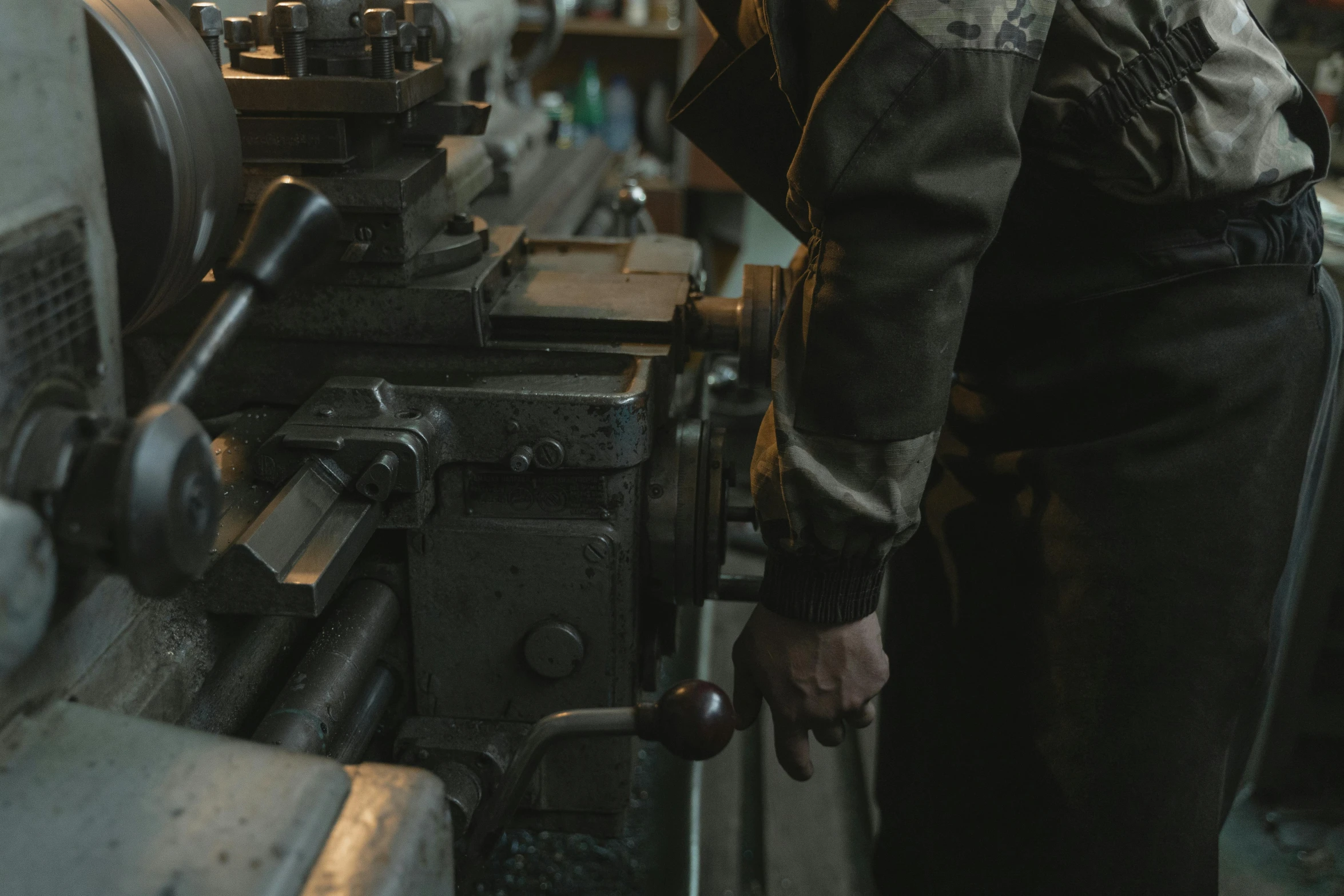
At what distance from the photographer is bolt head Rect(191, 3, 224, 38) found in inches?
34.0

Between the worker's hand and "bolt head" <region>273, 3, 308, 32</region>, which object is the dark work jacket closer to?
the worker's hand

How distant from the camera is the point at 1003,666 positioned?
102cm

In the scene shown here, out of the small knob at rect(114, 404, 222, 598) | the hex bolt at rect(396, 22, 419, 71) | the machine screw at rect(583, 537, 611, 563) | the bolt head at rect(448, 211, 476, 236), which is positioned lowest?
the machine screw at rect(583, 537, 611, 563)

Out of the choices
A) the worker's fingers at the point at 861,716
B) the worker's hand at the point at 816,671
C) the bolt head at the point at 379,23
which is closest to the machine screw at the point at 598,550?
the worker's hand at the point at 816,671

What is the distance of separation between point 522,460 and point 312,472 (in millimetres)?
166

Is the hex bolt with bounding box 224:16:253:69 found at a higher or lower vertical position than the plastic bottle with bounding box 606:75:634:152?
higher

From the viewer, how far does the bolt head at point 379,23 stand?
0.90m

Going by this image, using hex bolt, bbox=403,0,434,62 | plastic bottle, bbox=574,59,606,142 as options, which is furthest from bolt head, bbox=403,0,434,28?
plastic bottle, bbox=574,59,606,142

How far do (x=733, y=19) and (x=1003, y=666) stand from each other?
2.17 ft

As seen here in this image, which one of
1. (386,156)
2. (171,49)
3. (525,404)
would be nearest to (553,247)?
(386,156)

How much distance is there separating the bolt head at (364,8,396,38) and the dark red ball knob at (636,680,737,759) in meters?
0.60

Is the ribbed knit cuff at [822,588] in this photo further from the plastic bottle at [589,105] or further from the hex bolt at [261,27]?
the plastic bottle at [589,105]

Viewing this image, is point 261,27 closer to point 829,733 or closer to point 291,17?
point 291,17

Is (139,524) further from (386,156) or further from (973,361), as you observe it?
(973,361)
